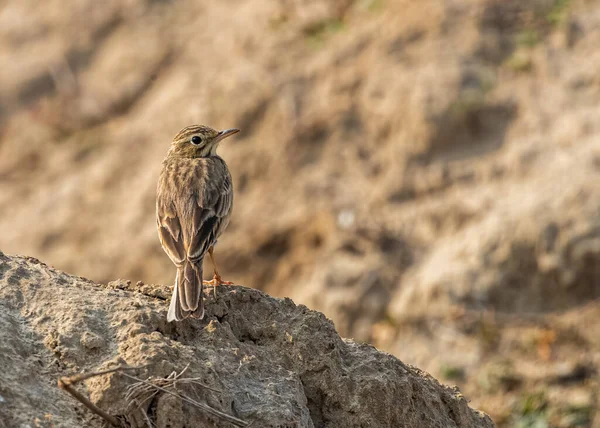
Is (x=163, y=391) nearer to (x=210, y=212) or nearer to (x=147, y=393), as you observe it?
(x=147, y=393)

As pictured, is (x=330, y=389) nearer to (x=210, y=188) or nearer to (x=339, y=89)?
(x=210, y=188)

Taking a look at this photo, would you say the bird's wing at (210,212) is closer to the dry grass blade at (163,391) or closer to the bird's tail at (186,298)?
the bird's tail at (186,298)

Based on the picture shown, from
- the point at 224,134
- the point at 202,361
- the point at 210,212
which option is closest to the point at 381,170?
the point at 224,134

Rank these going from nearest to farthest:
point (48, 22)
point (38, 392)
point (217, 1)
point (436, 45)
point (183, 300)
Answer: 1. point (38, 392)
2. point (183, 300)
3. point (436, 45)
4. point (217, 1)
5. point (48, 22)

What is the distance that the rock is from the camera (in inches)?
211

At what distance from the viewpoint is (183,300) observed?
20.2ft

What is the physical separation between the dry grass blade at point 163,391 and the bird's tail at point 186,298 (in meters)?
0.60

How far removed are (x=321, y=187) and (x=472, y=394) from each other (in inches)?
138

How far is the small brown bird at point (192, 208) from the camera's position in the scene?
638 cm

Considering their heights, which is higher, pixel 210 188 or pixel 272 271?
pixel 272 271

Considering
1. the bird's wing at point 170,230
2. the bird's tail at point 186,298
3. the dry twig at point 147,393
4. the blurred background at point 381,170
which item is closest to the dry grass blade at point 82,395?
the dry twig at point 147,393

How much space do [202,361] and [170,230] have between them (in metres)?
1.83

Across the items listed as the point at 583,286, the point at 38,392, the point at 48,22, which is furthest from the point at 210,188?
the point at 48,22

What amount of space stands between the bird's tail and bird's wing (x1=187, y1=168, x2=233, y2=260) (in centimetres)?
52
